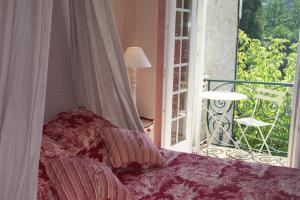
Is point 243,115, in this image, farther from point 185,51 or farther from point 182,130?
point 185,51

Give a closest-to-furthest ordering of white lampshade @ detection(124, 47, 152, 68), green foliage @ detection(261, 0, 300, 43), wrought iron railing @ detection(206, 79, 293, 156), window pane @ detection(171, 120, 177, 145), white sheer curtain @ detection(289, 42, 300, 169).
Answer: white lampshade @ detection(124, 47, 152, 68)
white sheer curtain @ detection(289, 42, 300, 169)
window pane @ detection(171, 120, 177, 145)
wrought iron railing @ detection(206, 79, 293, 156)
green foliage @ detection(261, 0, 300, 43)

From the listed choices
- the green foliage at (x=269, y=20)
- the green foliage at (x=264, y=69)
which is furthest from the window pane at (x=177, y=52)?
the green foliage at (x=269, y=20)

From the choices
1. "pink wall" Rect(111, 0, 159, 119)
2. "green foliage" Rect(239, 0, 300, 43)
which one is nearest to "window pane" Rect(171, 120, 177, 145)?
"pink wall" Rect(111, 0, 159, 119)

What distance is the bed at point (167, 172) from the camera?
210cm

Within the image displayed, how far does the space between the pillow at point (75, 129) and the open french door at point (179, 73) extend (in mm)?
1516

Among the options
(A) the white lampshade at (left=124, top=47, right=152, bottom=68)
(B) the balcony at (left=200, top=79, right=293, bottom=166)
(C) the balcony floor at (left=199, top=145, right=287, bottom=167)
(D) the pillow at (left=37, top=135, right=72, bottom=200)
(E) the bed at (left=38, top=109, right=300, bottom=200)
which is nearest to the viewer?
(D) the pillow at (left=37, top=135, right=72, bottom=200)

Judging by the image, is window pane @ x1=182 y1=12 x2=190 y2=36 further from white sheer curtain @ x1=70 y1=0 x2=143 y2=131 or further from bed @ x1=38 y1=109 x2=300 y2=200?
bed @ x1=38 y1=109 x2=300 y2=200

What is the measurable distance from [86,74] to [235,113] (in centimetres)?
362

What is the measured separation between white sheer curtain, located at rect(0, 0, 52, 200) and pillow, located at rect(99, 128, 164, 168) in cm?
90

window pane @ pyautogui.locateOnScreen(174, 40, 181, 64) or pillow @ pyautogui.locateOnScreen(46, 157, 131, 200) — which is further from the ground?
window pane @ pyautogui.locateOnScreen(174, 40, 181, 64)

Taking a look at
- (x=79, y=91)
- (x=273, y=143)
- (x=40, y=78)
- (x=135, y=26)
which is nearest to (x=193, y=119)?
(x=135, y=26)

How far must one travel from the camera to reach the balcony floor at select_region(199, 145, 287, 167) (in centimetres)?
479

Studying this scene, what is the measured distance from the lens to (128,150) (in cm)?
237

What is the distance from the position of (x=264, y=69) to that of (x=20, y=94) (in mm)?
5124
